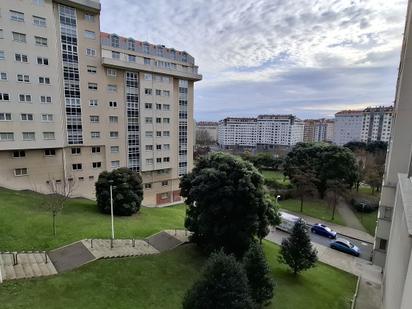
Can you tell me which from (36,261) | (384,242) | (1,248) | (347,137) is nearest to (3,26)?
(1,248)

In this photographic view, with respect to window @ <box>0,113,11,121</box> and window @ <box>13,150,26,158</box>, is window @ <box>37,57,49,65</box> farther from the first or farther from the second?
window @ <box>13,150,26,158</box>

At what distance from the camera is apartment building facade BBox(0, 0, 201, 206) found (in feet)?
85.7

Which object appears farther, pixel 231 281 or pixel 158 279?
pixel 158 279

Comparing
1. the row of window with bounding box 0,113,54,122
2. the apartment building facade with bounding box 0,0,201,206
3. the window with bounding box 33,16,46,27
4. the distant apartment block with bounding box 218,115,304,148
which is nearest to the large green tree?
the apartment building facade with bounding box 0,0,201,206

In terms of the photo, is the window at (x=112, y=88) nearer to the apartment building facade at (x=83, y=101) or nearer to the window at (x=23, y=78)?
the apartment building facade at (x=83, y=101)

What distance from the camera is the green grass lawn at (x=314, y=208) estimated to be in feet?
109

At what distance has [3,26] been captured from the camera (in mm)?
24781

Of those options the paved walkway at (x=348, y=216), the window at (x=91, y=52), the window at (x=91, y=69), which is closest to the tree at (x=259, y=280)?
the paved walkway at (x=348, y=216)

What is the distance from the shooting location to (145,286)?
13.4m

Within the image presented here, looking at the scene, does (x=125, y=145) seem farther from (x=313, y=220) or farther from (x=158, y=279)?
(x=313, y=220)

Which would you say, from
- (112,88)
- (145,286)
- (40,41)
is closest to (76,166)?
(112,88)

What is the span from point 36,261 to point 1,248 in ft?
9.14

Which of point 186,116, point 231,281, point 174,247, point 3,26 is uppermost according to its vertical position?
point 3,26

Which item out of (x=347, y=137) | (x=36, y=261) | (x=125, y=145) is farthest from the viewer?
(x=347, y=137)
